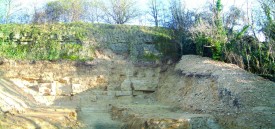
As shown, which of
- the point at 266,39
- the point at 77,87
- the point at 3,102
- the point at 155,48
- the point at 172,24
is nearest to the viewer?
the point at 3,102

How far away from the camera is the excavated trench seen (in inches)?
486

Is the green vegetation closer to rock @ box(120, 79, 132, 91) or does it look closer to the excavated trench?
the excavated trench

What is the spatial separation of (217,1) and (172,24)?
510 centimetres

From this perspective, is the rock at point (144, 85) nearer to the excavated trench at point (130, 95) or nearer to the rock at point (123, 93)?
the excavated trench at point (130, 95)

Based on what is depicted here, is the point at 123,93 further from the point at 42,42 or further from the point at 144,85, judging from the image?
the point at 42,42

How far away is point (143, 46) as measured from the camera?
24359 millimetres

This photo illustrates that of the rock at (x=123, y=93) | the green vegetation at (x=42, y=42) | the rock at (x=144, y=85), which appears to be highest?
the green vegetation at (x=42, y=42)

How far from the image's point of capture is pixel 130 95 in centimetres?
2128

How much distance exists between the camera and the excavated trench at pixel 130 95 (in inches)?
486

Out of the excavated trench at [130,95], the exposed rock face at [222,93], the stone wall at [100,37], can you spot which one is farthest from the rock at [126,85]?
the stone wall at [100,37]

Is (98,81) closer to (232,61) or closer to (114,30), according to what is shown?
(114,30)

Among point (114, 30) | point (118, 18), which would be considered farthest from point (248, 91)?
point (118, 18)

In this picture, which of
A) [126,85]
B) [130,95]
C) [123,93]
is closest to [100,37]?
[126,85]

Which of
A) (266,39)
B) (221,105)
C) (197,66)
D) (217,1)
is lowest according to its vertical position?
(221,105)
